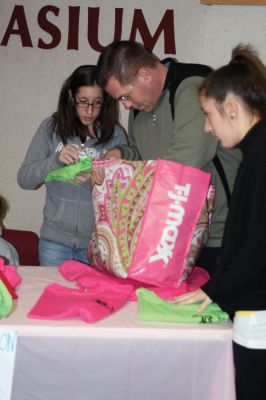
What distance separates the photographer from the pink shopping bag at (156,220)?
1.11 metres

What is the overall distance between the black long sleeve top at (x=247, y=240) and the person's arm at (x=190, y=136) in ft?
0.66

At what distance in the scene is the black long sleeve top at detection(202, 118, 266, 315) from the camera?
901mm

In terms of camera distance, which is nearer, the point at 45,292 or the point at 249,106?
the point at 249,106

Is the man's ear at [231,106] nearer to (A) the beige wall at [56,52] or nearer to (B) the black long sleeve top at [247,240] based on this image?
(B) the black long sleeve top at [247,240]

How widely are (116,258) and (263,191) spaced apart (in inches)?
16.4

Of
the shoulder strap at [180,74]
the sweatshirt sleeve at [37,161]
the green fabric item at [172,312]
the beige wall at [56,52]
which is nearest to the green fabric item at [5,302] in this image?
the green fabric item at [172,312]

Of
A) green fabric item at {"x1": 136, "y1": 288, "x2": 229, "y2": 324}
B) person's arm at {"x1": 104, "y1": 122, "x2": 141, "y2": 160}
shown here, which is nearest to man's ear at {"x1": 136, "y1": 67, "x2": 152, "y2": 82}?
person's arm at {"x1": 104, "y1": 122, "x2": 141, "y2": 160}

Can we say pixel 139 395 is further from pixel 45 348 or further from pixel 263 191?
pixel 263 191

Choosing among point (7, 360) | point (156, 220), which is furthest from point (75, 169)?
point (7, 360)

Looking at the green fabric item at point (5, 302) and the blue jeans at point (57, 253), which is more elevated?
the green fabric item at point (5, 302)

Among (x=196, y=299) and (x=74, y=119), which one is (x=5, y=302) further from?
(x=74, y=119)

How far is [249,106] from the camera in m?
0.97

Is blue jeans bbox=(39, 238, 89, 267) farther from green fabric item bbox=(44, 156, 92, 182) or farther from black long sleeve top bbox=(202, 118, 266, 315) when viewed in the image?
black long sleeve top bbox=(202, 118, 266, 315)

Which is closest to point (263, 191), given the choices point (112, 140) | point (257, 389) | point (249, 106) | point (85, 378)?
point (249, 106)
